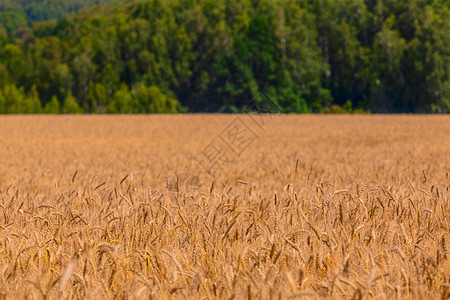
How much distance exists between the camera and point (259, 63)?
208 ft

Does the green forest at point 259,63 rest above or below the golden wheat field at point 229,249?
below

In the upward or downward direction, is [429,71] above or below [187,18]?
below

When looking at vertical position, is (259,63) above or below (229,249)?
below

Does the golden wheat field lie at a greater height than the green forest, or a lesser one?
greater

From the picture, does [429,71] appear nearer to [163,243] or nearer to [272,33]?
[272,33]

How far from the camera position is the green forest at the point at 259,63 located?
57.4m

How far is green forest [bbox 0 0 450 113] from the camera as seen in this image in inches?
2260

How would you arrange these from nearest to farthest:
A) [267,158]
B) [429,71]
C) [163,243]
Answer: [163,243] < [267,158] < [429,71]

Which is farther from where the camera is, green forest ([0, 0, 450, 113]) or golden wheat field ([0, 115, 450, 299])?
green forest ([0, 0, 450, 113])

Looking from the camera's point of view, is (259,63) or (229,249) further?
(259,63)

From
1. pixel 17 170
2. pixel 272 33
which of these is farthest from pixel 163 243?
pixel 272 33

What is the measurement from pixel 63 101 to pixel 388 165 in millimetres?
62447

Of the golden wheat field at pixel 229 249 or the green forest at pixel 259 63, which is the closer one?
the golden wheat field at pixel 229 249

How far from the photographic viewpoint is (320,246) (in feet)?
10.8
